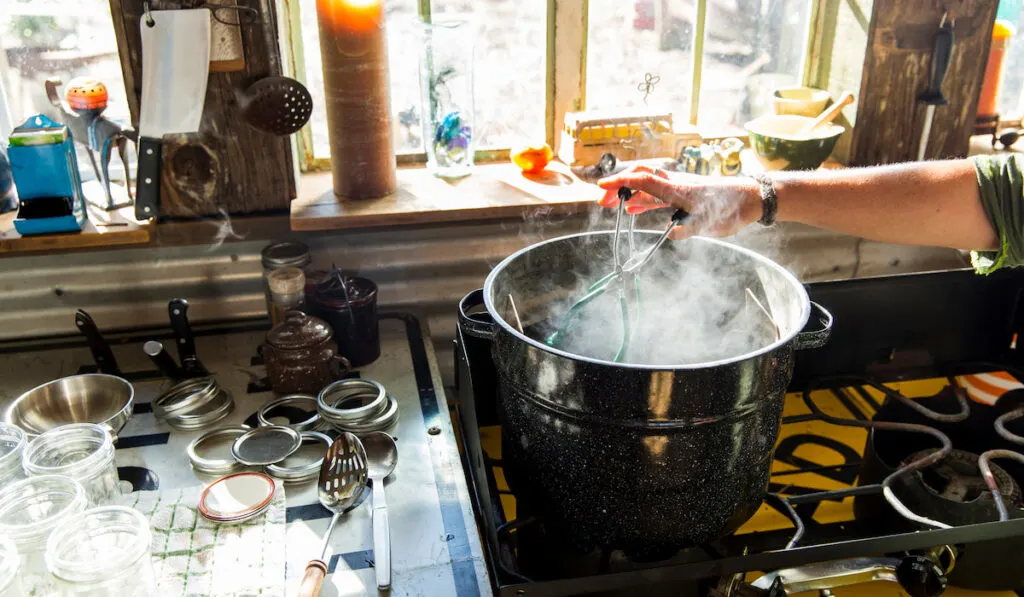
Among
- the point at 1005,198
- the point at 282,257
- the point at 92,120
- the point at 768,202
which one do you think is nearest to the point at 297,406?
the point at 282,257

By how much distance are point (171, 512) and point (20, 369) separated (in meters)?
0.63

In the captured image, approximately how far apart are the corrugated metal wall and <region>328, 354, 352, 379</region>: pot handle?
0.91 ft

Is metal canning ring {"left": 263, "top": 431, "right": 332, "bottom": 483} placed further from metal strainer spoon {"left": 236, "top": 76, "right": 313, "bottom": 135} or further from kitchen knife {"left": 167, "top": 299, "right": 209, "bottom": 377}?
metal strainer spoon {"left": 236, "top": 76, "right": 313, "bottom": 135}

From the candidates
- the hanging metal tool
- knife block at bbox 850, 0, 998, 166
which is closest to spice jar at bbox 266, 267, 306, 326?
knife block at bbox 850, 0, 998, 166

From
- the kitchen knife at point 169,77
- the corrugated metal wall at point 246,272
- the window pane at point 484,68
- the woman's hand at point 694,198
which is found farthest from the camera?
the window pane at point 484,68

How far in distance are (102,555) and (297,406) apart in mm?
504

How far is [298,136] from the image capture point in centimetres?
175

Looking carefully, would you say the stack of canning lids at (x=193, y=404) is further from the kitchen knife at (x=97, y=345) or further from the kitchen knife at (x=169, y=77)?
the kitchen knife at (x=169, y=77)

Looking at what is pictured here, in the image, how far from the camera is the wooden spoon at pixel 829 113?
5.50 feet

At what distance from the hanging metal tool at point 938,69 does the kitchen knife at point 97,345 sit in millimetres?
1805

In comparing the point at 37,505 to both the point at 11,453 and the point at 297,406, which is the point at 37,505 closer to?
the point at 11,453

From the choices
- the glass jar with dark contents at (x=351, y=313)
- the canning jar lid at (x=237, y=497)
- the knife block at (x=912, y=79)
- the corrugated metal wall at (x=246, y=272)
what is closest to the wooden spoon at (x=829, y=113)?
the knife block at (x=912, y=79)

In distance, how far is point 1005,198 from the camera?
1213mm

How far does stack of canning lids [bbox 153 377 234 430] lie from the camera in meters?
1.34
